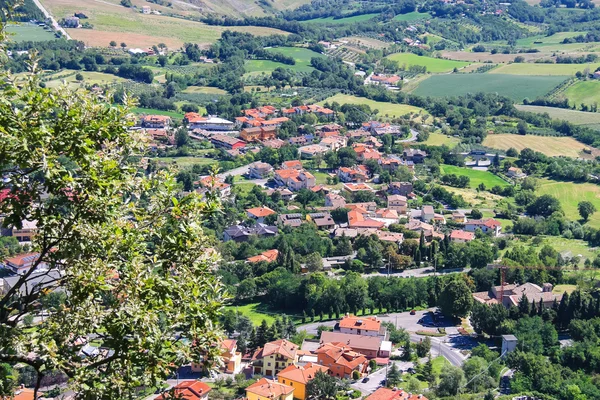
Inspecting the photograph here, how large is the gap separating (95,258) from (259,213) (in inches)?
1314

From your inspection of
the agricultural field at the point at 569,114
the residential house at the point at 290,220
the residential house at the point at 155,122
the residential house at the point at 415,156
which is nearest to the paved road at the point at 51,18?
the residential house at the point at 155,122

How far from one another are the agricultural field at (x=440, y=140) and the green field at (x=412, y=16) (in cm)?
4392

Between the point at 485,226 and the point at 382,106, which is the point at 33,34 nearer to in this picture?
the point at 382,106

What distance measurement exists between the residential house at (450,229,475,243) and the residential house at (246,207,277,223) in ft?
28.6

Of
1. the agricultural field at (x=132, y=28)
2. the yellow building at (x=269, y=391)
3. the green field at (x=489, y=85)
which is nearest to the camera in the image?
the yellow building at (x=269, y=391)

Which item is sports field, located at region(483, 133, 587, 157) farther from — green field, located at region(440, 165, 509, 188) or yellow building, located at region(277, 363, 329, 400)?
yellow building, located at region(277, 363, 329, 400)

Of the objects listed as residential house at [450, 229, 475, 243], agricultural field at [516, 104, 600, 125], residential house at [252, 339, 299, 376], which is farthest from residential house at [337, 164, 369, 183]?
residential house at [252, 339, 299, 376]

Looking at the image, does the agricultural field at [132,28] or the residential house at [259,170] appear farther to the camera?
the agricultural field at [132,28]

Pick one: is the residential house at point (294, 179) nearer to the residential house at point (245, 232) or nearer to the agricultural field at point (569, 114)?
the residential house at point (245, 232)

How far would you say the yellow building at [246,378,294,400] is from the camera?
20984mm

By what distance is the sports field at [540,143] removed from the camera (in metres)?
49.9

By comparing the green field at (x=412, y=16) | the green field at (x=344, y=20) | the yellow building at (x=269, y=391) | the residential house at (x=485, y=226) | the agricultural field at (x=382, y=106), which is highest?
the green field at (x=412, y=16)

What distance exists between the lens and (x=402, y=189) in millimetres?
43062

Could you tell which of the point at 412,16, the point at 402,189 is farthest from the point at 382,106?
the point at 412,16
